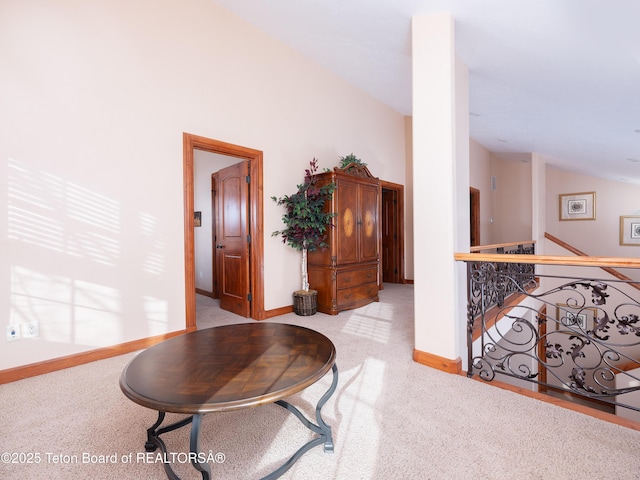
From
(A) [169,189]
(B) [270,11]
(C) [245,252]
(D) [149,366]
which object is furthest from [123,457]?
(B) [270,11]

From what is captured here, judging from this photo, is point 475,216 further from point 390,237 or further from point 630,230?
point 630,230

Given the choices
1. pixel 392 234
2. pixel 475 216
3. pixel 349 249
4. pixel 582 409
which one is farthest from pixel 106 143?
pixel 475 216

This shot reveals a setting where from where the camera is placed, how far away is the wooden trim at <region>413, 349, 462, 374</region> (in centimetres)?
236

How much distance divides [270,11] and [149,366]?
12.1ft

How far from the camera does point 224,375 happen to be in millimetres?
1371

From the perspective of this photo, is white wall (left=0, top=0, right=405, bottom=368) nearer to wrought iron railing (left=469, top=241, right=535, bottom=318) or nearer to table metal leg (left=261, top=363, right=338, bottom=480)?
table metal leg (left=261, top=363, right=338, bottom=480)

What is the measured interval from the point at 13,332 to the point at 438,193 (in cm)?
332

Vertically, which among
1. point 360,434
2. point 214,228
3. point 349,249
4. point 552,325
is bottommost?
point 552,325

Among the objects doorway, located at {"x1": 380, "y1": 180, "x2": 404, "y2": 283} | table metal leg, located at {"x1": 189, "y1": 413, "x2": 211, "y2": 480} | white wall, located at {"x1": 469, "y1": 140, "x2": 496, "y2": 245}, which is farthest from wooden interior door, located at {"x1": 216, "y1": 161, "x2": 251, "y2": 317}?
white wall, located at {"x1": 469, "y1": 140, "x2": 496, "y2": 245}

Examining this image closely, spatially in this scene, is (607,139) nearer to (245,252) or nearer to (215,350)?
(245,252)

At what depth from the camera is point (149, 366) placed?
1.48 metres

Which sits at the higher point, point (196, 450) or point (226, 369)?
point (226, 369)

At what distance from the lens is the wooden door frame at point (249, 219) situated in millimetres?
3166

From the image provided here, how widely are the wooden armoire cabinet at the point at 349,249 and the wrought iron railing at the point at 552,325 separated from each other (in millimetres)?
1480
